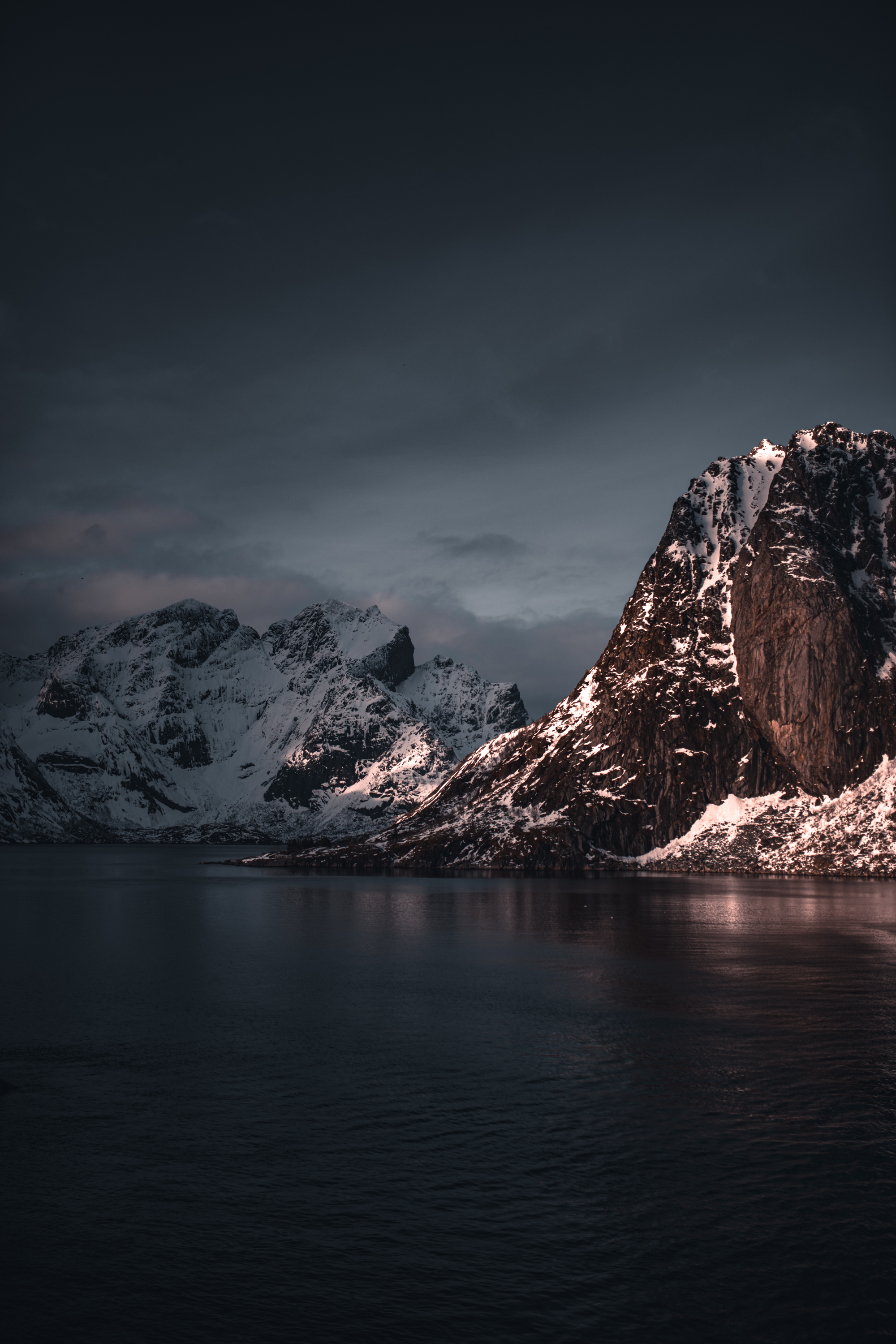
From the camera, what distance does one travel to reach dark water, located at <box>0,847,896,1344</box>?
29719 millimetres

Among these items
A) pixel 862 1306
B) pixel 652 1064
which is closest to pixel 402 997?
pixel 652 1064

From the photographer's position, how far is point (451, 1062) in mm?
59562

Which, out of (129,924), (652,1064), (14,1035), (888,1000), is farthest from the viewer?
(129,924)

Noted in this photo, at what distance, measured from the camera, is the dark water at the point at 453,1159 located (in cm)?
2972

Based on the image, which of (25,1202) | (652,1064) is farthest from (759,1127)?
(25,1202)

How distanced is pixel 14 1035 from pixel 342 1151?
121 feet

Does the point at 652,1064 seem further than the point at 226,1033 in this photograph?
No

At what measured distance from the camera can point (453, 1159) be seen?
136 feet

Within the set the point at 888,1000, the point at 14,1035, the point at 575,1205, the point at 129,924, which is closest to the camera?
the point at 575,1205

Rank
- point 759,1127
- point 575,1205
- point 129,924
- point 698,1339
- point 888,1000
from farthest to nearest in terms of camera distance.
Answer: point 129,924 < point 888,1000 < point 759,1127 < point 575,1205 < point 698,1339

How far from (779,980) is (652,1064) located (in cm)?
3526

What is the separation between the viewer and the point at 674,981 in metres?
89.9

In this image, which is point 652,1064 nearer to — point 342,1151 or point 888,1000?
point 342,1151

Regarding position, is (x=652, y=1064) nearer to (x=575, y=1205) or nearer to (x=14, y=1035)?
(x=575, y=1205)
